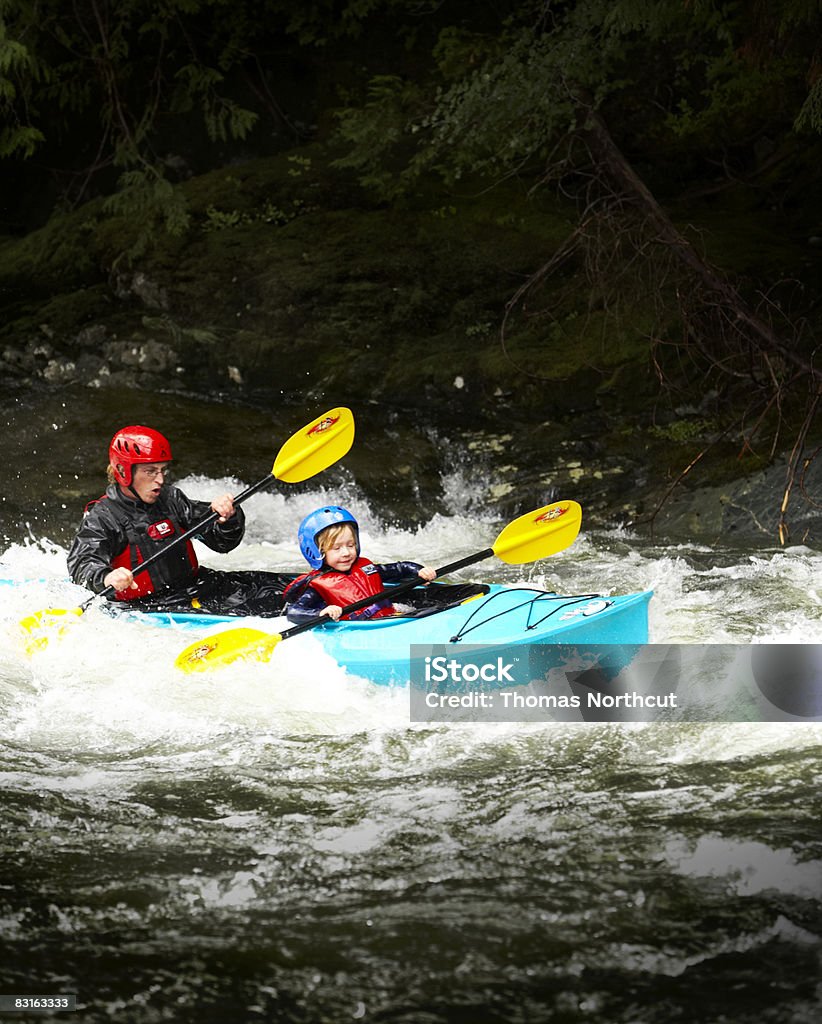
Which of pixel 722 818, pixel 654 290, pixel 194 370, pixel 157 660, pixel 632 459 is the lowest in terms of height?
pixel 722 818

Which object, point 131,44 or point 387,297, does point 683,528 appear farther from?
point 131,44

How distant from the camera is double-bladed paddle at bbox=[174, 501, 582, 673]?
484cm

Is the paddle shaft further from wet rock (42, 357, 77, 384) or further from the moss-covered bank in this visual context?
wet rock (42, 357, 77, 384)

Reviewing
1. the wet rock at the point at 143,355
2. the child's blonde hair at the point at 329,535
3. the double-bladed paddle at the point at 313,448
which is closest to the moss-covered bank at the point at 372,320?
the wet rock at the point at 143,355

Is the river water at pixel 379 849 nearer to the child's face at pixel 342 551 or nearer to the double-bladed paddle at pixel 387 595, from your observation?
the double-bladed paddle at pixel 387 595

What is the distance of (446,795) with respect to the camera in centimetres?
378

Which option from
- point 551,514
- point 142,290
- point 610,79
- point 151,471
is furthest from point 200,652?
point 610,79

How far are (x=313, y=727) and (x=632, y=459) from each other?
4648mm

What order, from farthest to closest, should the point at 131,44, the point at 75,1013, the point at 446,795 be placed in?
the point at 131,44
the point at 446,795
the point at 75,1013

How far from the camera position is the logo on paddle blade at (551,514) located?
18.0ft

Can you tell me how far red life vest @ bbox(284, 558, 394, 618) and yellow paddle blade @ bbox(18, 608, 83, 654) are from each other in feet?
3.53

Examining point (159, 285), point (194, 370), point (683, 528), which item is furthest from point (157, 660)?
point (159, 285)

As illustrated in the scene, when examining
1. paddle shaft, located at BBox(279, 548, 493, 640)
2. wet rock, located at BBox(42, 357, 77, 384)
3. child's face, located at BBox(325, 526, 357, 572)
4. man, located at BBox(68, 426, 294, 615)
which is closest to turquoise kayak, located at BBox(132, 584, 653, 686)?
paddle shaft, located at BBox(279, 548, 493, 640)

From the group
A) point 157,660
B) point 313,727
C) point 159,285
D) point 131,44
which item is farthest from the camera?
point 131,44
